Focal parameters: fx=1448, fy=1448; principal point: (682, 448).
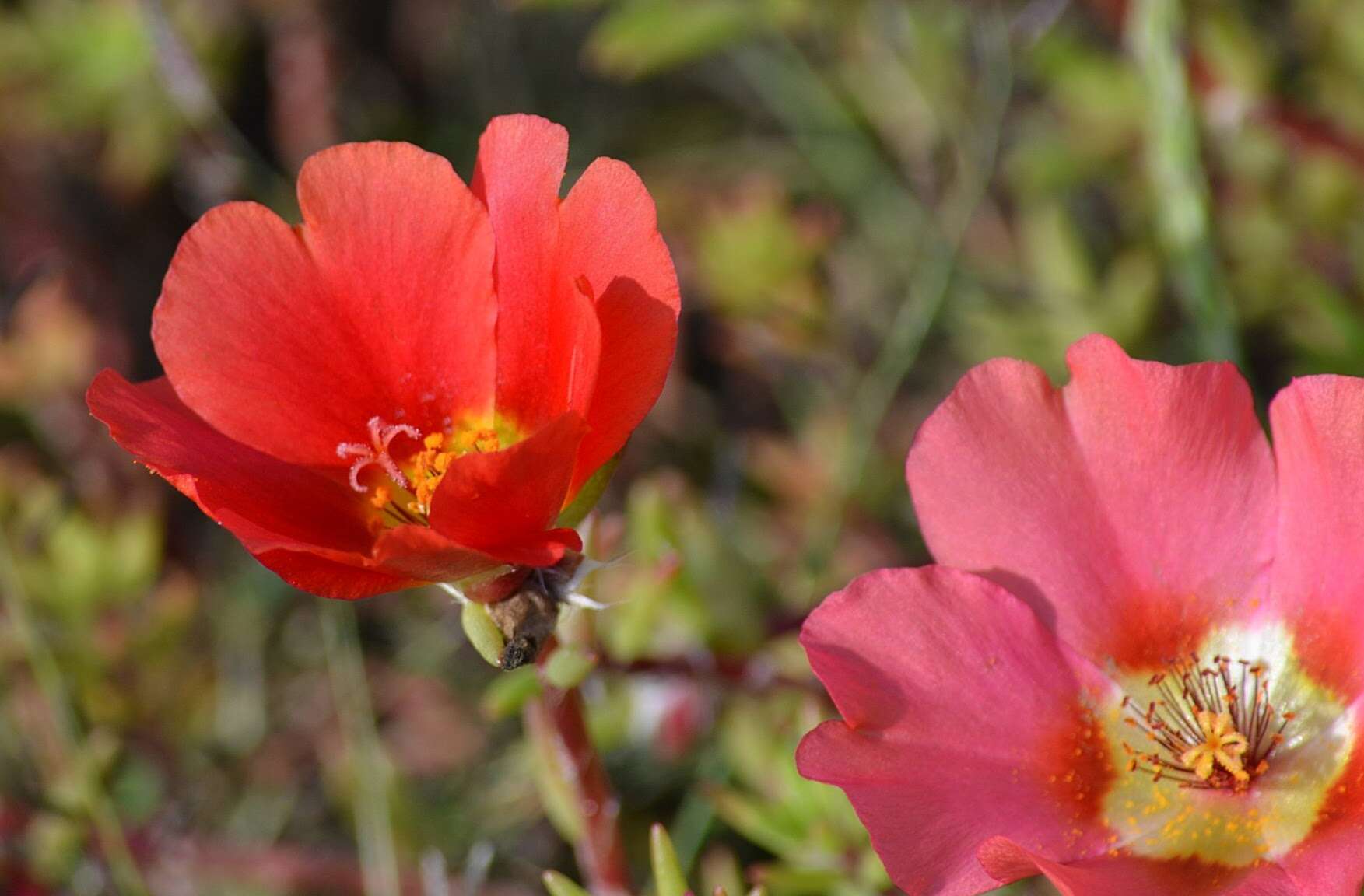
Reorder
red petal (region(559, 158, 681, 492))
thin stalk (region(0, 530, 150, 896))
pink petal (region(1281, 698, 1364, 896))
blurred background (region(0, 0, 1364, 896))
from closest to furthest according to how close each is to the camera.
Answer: pink petal (region(1281, 698, 1364, 896)) < red petal (region(559, 158, 681, 492)) < thin stalk (region(0, 530, 150, 896)) < blurred background (region(0, 0, 1364, 896))

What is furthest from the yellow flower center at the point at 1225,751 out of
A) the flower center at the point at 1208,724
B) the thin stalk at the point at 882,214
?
the thin stalk at the point at 882,214

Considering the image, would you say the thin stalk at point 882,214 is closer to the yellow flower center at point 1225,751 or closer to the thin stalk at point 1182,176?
the thin stalk at point 1182,176

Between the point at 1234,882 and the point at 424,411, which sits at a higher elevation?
the point at 424,411

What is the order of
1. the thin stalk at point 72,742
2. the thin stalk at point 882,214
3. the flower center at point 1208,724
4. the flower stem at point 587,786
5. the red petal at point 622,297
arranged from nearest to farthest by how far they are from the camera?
the red petal at point 622,297 → the flower center at point 1208,724 → the flower stem at point 587,786 → the thin stalk at point 72,742 → the thin stalk at point 882,214

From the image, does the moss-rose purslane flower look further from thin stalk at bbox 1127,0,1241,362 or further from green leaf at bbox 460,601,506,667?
thin stalk at bbox 1127,0,1241,362

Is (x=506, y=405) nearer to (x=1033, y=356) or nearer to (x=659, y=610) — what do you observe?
(x=659, y=610)

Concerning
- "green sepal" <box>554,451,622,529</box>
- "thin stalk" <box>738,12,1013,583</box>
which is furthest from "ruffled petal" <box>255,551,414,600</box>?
"thin stalk" <box>738,12,1013,583</box>

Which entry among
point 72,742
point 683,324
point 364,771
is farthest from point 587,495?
point 683,324

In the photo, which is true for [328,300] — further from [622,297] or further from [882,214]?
[882,214]

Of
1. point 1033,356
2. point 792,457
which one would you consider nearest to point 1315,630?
point 1033,356
